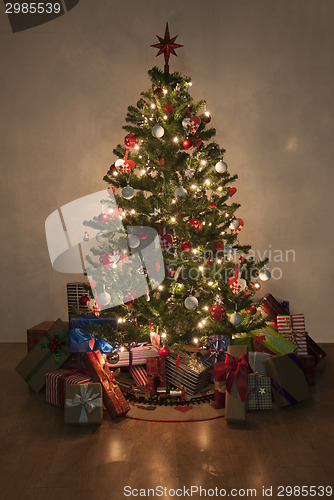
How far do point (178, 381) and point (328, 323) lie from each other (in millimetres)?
1921

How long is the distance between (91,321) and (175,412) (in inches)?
35.8

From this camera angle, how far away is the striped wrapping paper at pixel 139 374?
364 cm

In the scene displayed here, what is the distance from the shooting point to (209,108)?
4605 millimetres

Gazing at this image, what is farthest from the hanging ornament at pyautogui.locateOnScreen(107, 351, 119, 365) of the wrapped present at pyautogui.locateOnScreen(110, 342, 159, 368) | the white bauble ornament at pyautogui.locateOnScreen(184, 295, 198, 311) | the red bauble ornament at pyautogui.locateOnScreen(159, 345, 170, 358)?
the white bauble ornament at pyautogui.locateOnScreen(184, 295, 198, 311)

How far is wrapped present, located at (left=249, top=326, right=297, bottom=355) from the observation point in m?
3.70

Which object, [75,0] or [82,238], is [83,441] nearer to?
[82,238]

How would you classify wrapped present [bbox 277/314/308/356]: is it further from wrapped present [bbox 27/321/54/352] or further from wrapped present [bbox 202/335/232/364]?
wrapped present [bbox 27/321/54/352]

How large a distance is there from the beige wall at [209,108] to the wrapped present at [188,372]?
146cm

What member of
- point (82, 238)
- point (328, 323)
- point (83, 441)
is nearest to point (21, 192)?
point (82, 238)

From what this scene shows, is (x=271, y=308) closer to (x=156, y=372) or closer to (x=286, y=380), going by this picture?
(x=286, y=380)

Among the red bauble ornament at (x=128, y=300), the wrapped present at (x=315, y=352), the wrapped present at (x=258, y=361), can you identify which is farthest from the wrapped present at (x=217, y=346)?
the wrapped present at (x=315, y=352)

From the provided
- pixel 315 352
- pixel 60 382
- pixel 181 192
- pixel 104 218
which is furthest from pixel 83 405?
pixel 315 352

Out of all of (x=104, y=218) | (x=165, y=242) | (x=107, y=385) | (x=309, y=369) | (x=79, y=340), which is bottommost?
(x=309, y=369)

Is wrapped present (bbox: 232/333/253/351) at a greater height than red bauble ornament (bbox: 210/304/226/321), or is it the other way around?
red bauble ornament (bbox: 210/304/226/321)
